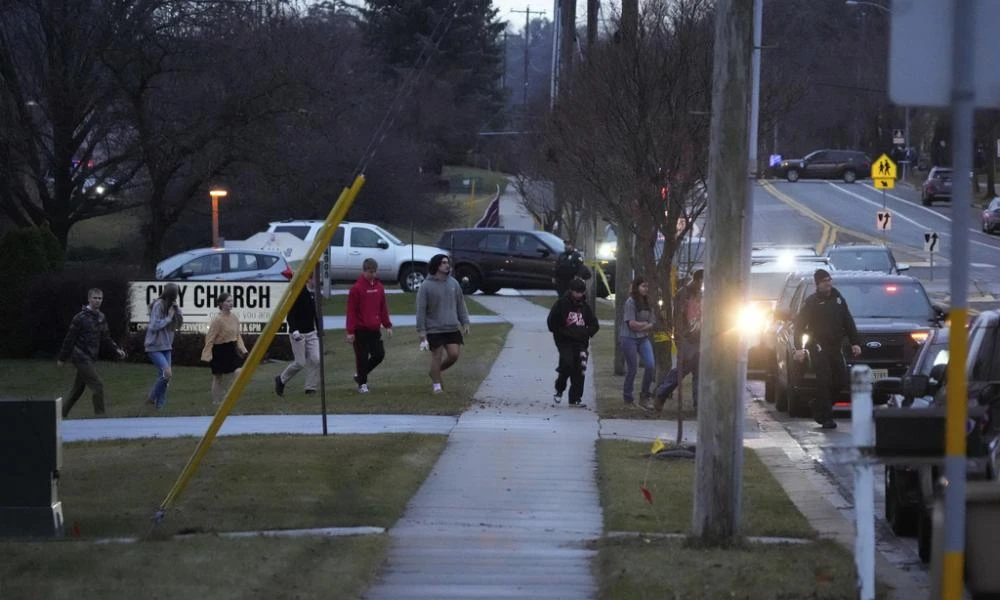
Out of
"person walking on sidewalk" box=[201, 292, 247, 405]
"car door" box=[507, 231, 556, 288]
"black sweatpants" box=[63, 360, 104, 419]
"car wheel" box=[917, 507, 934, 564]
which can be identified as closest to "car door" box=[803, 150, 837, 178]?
"car door" box=[507, 231, 556, 288]

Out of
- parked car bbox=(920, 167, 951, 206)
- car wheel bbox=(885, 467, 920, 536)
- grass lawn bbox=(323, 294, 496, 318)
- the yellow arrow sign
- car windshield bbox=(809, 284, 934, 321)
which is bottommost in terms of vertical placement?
grass lawn bbox=(323, 294, 496, 318)

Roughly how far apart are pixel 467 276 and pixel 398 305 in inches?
135

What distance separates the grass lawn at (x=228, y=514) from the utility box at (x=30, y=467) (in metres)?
0.35

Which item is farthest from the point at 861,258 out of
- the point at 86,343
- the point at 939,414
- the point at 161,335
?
the point at 939,414

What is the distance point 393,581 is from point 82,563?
1766mm

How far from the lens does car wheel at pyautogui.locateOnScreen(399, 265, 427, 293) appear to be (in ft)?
128

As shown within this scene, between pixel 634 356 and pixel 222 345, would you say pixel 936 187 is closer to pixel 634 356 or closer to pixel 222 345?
pixel 634 356

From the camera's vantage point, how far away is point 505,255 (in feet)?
124

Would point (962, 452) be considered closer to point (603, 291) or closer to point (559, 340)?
point (559, 340)

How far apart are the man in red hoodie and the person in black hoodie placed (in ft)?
7.83

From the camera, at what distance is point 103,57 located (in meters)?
28.8

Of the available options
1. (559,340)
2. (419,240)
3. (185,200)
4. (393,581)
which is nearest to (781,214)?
(419,240)

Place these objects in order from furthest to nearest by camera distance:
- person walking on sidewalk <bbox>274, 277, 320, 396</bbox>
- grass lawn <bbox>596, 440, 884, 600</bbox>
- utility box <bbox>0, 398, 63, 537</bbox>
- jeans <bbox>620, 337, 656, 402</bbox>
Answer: person walking on sidewalk <bbox>274, 277, 320, 396</bbox>, jeans <bbox>620, 337, 656, 402</bbox>, utility box <bbox>0, 398, 63, 537</bbox>, grass lawn <bbox>596, 440, 884, 600</bbox>

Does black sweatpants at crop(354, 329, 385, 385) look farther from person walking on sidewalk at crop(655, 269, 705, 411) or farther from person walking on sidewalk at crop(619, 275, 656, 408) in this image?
person walking on sidewalk at crop(655, 269, 705, 411)
